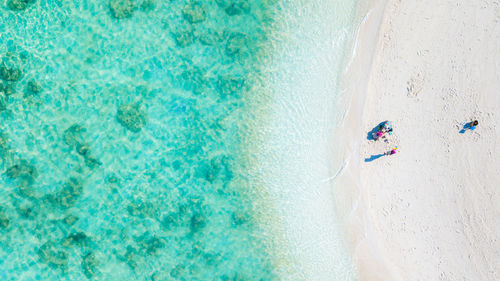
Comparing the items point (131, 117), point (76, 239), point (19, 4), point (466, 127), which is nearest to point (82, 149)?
point (131, 117)

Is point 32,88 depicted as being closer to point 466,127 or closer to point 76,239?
point 76,239

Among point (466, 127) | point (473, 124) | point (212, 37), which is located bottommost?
point (212, 37)

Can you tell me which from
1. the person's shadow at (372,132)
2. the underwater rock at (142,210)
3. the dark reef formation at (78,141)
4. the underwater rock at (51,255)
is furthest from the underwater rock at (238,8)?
the underwater rock at (51,255)

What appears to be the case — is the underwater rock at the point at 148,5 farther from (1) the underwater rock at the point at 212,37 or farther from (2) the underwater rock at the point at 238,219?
(2) the underwater rock at the point at 238,219

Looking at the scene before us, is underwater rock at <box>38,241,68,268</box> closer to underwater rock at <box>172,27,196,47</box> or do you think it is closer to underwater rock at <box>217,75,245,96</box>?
underwater rock at <box>217,75,245,96</box>

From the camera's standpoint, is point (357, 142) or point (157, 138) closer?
point (157, 138)
